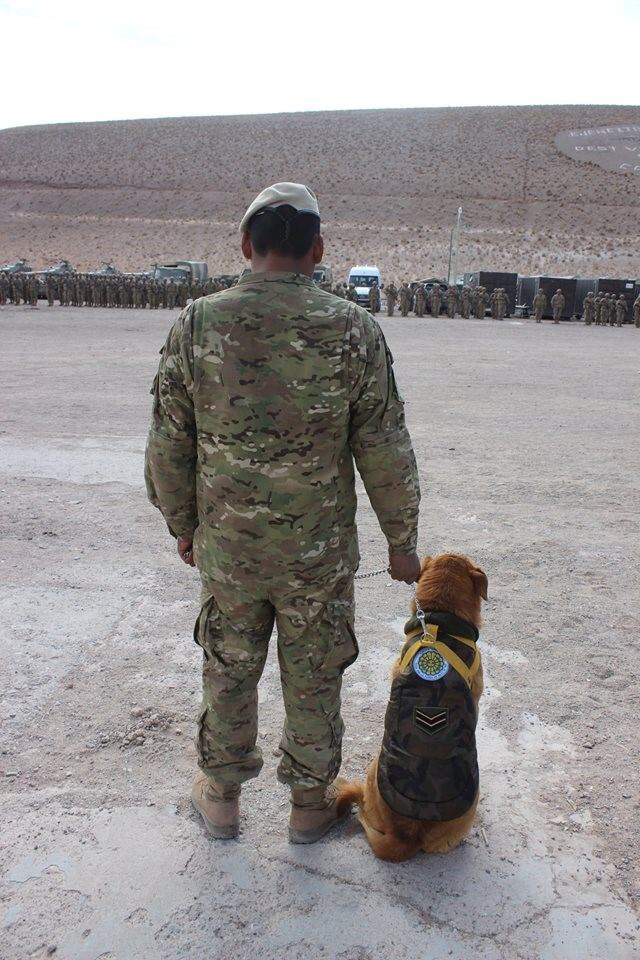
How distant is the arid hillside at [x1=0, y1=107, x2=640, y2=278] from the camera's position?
50.5 metres

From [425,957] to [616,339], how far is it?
71.4 feet

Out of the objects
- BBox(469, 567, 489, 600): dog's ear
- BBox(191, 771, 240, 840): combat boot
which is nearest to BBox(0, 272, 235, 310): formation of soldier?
BBox(469, 567, 489, 600): dog's ear

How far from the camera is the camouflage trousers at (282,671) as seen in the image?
2.03m

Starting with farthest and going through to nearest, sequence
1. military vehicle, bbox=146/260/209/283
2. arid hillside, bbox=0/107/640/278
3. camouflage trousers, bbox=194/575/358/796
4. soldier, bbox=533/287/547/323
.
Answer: arid hillside, bbox=0/107/640/278, military vehicle, bbox=146/260/209/283, soldier, bbox=533/287/547/323, camouflage trousers, bbox=194/575/358/796

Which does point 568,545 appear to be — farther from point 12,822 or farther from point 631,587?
point 12,822

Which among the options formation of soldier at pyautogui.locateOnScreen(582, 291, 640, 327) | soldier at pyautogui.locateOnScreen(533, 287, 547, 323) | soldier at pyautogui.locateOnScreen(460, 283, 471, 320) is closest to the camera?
formation of soldier at pyautogui.locateOnScreen(582, 291, 640, 327)

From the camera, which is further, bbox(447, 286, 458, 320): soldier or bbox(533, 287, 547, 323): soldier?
bbox(447, 286, 458, 320): soldier

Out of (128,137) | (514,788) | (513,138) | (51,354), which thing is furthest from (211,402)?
(128,137)

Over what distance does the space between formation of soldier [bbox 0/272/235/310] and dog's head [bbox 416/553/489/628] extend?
2860 cm

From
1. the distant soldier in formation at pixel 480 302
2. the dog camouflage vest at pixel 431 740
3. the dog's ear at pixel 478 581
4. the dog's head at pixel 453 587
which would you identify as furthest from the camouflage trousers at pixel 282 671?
the distant soldier in formation at pixel 480 302

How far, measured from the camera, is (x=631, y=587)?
398 centimetres

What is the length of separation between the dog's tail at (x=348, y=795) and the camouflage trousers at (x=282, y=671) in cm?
19

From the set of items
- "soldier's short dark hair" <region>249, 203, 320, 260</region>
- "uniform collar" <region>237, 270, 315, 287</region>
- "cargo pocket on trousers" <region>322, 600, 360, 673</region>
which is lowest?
"cargo pocket on trousers" <region>322, 600, 360, 673</region>

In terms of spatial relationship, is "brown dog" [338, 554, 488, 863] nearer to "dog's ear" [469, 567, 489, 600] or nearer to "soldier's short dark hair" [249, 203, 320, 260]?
"dog's ear" [469, 567, 489, 600]
